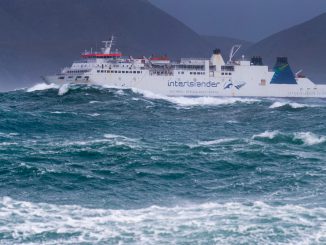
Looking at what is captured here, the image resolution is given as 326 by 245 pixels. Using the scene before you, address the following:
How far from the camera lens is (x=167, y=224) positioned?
24062 millimetres

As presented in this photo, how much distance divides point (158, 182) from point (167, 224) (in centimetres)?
741

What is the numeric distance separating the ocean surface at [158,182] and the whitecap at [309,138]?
166 mm

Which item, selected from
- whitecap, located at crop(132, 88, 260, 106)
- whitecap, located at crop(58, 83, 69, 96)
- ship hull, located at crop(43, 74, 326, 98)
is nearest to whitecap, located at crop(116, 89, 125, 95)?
whitecap, located at crop(132, 88, 260, 106)

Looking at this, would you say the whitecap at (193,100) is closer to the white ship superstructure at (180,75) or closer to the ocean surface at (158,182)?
the white ship superstructure at (180,75)

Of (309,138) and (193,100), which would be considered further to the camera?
(193,100)

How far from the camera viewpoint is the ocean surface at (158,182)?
913 inches

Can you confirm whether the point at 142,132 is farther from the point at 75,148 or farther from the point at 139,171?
the point at 139,171

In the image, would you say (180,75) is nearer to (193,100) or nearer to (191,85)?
(191,85)

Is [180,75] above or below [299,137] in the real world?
above

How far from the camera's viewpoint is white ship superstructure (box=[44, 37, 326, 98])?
106m

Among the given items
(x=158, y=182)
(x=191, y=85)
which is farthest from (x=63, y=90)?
(x=158, y=182)

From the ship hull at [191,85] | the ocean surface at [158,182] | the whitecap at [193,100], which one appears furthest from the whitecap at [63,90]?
the ocean surface at [158,182]

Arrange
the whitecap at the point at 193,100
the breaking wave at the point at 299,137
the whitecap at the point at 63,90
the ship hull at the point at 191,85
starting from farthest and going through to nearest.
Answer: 1. the ship hull at the point at 191,85
2. the whitecap at the point at 63,90
3. the whitecap at the point at 193,100
4. the breaking wave at the point at 299,137

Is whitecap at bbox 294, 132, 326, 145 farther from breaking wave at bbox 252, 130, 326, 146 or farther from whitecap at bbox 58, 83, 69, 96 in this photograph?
whitecap at bbox 58, 83, 69, 96
